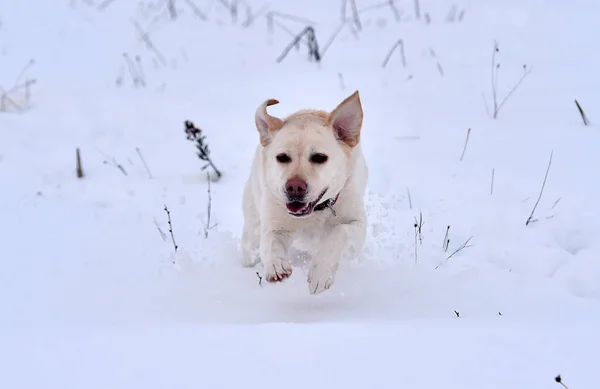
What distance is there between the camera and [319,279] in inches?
144

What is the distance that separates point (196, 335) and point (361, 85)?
17.7 feet

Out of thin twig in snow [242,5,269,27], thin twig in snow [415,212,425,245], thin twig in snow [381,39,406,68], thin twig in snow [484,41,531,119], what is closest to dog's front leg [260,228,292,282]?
thin twig in snow [415,212,425,245]

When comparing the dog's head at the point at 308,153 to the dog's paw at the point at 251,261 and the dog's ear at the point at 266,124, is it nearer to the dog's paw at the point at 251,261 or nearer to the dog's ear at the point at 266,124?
the dog's ear at the point at 266,124

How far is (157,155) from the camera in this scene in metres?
6.69

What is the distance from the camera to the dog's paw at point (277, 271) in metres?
3.59

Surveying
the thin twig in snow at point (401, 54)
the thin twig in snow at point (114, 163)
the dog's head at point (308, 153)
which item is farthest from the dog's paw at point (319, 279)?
the thin twig in snow at point (401, 54)

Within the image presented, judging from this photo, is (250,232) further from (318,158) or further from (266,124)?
(318,158)

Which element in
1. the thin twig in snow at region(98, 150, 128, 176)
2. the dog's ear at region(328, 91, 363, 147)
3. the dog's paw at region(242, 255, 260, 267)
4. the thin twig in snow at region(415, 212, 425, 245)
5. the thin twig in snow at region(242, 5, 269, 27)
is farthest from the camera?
the thin twig in snow at region(242, 5, 269, 27)

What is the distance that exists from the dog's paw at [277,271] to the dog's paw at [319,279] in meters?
0.16

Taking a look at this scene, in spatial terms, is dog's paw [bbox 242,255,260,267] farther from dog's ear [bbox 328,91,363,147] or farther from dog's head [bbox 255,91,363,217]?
dog's ear [bbox 328,91,363,147]

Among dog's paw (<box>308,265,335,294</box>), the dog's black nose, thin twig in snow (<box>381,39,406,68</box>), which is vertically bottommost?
dog's paw (<box>308,265,335,294</box>)

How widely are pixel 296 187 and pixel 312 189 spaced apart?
0.36 ft


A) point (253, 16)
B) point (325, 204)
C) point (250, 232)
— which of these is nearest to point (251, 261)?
point (250, 232)

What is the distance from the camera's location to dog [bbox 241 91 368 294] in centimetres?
360
